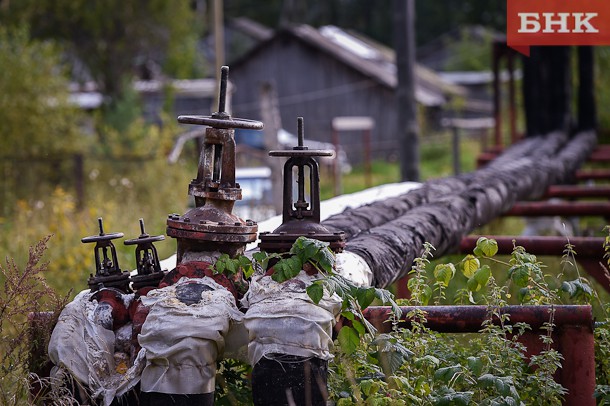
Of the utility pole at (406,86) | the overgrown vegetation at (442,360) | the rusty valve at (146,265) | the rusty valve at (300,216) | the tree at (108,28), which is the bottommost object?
the overgrown vegetation at (442,360)

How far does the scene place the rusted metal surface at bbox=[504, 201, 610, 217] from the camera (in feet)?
24.5

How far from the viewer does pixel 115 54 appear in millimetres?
36594

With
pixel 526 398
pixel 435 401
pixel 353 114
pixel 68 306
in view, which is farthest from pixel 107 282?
pixel 353 114

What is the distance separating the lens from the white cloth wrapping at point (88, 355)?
2809mm

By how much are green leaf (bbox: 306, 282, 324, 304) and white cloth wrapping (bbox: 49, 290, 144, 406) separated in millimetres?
539

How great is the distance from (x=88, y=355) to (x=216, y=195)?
60 cm

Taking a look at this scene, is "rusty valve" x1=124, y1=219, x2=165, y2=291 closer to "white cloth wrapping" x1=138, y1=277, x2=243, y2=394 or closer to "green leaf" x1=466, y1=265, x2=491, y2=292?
"white cloth wrapping" x1=138, y1=277, x2=243, y2=394

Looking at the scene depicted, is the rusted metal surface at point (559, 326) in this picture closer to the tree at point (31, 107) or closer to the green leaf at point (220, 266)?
the green leaf at point (220, 266)

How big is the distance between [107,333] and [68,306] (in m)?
0.14

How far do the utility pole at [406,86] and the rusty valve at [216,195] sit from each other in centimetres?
931

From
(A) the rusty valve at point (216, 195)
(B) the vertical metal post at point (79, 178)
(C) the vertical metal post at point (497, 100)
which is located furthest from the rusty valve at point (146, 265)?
(C) the vertical metal post at point (497, 100)

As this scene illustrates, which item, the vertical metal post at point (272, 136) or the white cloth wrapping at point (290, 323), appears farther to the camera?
the vertical metal post at point (272, 136)

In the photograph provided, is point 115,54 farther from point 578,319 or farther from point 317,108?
point 578,319

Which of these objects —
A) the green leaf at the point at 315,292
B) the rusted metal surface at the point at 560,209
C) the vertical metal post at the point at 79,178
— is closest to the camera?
the green leaf at the point at 315,292
